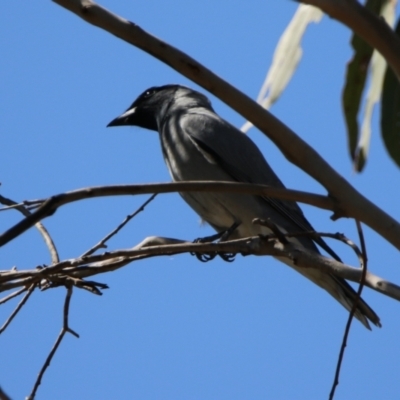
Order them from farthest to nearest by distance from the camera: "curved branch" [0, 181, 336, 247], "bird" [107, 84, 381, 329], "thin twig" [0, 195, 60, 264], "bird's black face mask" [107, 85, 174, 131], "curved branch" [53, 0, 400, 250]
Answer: "bird's black face mask" [107, 85, 174, 131], "bird" [107, 84, 381, 329], "thin twig" [0, 195, 60, 264], "curved branch" [53, 0, 400, 250], "curved branch" [0, 181, 336, 247]

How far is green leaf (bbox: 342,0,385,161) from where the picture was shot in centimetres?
236

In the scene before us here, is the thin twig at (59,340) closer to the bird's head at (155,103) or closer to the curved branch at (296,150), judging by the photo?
the curved branch at (296,150)

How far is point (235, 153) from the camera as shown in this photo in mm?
5012

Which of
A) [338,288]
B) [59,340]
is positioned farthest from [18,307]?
[338,288]

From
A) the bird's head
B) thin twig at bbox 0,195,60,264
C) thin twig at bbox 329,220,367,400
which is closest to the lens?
thin twig at bbox 329,220,367,400

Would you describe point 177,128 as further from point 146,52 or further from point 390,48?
point 390,48

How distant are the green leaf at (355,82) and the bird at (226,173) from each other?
1.93 m

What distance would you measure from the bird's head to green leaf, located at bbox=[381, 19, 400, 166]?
11.5 ft

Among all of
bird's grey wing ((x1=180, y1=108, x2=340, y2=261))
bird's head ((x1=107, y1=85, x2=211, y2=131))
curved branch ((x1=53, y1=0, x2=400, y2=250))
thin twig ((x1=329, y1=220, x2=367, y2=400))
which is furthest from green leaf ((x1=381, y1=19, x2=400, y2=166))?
bird's head ((x1=107, y1=85, x2=211, y2=131))

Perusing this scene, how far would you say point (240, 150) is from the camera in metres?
5.07

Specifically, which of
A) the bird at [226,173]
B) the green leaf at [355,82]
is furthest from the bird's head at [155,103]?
the green leaf at [355,82]

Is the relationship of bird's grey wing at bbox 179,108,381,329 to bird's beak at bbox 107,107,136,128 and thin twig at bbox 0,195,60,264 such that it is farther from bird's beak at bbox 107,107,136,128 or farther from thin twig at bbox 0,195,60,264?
thin twig at bbox 0,195,60,264

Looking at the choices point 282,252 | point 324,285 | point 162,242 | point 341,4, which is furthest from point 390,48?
point 324,285

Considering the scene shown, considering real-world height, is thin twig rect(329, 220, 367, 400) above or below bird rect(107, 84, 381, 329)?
below
